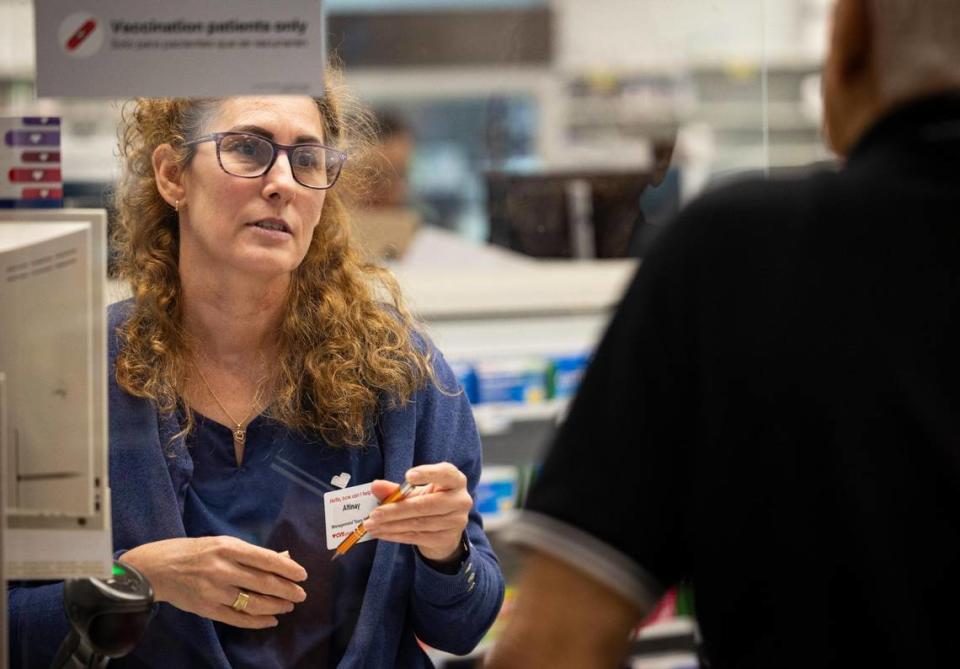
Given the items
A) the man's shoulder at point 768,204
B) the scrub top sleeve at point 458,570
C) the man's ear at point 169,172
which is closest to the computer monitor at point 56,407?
the man's ear at point 169,172

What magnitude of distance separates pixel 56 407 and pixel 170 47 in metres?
0.50

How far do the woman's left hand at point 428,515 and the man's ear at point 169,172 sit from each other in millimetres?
492

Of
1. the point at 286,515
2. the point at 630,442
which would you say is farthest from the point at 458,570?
the point at 630,442

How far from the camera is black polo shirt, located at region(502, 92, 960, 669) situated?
A: 37.8 inches

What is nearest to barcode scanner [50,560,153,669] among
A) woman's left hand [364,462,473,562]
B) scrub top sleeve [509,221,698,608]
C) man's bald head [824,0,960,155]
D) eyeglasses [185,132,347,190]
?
woman's left hand [364,462,473,562]

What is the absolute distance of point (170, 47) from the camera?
150 centimetres

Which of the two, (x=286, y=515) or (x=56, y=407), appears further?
(x=286, y=515)

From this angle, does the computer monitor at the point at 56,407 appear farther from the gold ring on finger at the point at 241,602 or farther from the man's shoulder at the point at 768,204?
the man's shoulder at the point at 768,204

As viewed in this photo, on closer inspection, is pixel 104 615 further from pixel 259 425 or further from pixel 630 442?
pixel 630 442

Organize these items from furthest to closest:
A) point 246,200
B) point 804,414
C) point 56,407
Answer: point 246,200, point 56,407, point 804,414

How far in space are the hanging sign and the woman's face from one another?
54 millimetres

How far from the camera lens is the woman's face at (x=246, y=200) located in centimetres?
156

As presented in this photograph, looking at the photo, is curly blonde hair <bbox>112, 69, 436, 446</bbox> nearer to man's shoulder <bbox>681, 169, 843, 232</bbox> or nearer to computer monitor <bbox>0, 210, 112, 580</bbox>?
computer monitor <bbox>0, 210, 112, 580</bbox>

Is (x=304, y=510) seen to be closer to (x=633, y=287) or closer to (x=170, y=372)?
(x=170, y=372)
